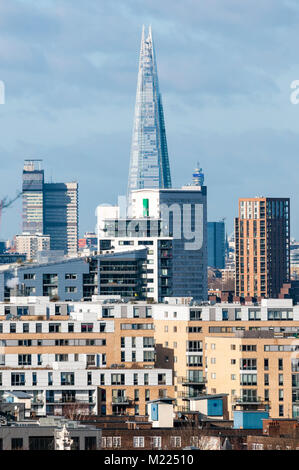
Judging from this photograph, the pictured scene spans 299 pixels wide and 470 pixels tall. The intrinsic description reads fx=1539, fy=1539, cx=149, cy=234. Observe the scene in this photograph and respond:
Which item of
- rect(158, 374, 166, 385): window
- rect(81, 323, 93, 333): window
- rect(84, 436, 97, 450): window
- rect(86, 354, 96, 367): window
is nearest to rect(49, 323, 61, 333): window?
rect(81, 323, 93, 333): window

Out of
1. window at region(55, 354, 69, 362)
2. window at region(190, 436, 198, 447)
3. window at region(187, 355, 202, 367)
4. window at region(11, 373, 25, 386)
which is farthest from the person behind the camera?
window at region(187, 355, 202, 367)

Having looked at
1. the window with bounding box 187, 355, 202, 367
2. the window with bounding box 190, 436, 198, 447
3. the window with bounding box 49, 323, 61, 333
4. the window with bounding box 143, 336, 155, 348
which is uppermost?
the window with bounding box 49, 323, 61, 333

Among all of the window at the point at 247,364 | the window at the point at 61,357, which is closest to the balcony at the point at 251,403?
the window at the point at 247,364

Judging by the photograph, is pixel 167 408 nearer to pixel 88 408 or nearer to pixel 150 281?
pixel 88 408

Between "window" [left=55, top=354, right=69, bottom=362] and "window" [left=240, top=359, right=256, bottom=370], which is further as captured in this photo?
"window" [left=55, top=354, right=69, bottom=362]

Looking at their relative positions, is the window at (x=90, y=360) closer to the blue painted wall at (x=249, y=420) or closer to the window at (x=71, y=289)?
the blue painted wall at (x=249, y=420)

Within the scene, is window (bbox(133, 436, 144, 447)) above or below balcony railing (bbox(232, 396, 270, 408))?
above

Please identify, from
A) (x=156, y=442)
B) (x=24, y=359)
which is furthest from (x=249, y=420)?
(x=24, y=359)

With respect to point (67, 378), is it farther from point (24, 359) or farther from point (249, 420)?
point (249, 420)

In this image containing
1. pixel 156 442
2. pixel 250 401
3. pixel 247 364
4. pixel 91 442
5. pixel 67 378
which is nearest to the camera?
pixel 91 442

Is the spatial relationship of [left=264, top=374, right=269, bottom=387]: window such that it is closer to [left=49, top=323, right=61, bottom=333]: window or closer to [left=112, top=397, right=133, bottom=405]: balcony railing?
[left=112, top=397, right=133, bottom=405]: balcony railing

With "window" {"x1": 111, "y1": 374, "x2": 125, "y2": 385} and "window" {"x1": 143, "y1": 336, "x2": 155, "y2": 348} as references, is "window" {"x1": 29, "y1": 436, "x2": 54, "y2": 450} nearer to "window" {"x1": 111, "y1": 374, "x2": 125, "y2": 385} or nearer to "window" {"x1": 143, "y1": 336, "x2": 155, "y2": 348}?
"window" {"x1": 111, "y1": 374, "x2": 125, "y2": 385}

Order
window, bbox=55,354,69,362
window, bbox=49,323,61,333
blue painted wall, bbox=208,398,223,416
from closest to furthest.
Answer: blue painted wall, bbox=208,398,223,416, window, bbox=55,354,69,362, window, bbox=49,323,61,333
